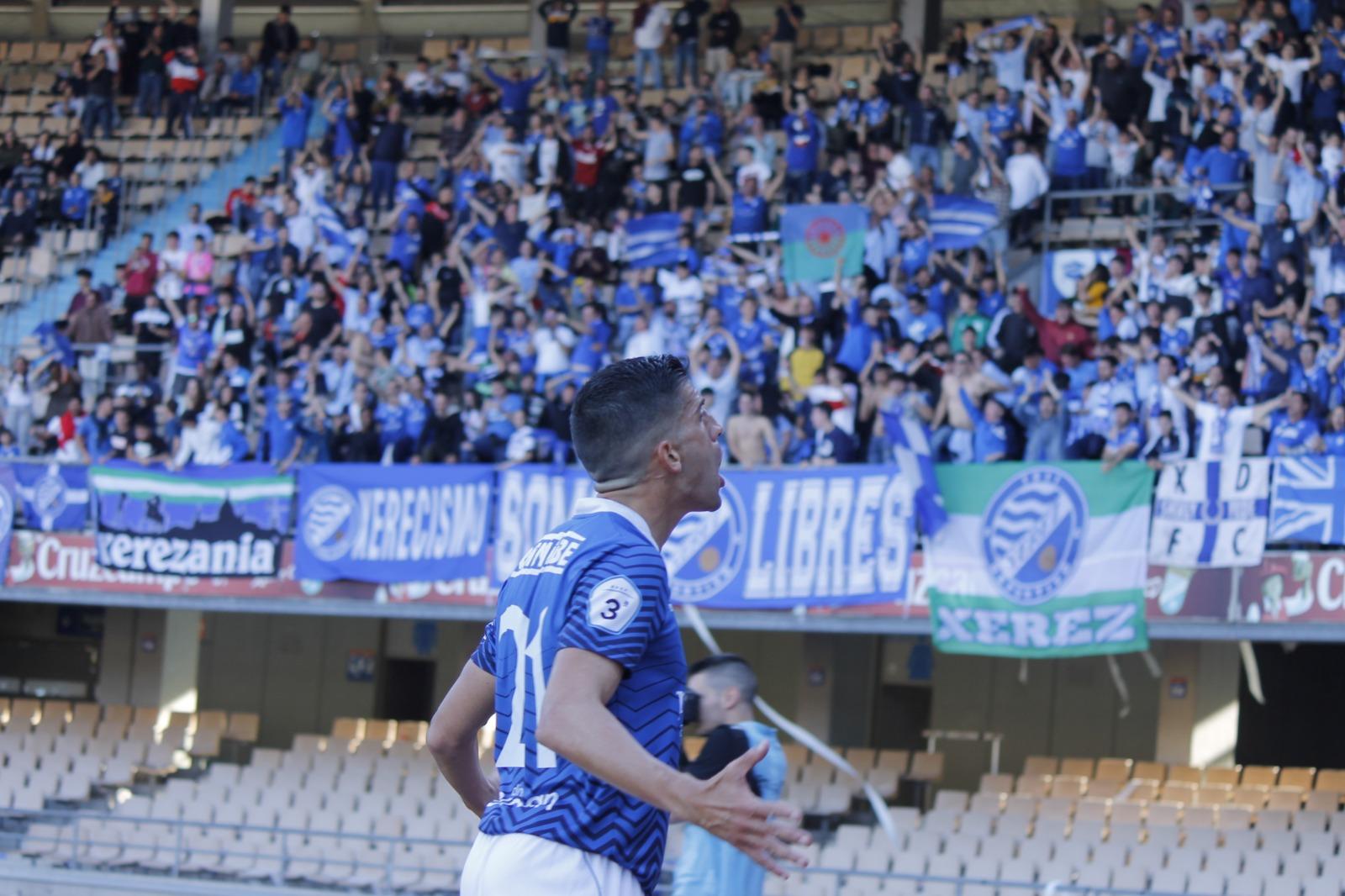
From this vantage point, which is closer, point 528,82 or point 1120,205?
point 1120,205

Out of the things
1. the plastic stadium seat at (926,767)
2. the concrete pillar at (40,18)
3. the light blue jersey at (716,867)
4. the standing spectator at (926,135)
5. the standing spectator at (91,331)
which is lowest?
the plastic stadium seat at (926,767)

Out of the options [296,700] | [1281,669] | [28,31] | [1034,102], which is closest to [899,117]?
[1034,102]

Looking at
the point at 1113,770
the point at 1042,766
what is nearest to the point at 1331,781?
the point at 1113,770

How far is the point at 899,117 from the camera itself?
20281 millimetres

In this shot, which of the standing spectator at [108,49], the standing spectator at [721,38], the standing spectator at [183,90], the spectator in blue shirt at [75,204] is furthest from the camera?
the standing spectator at [108,49]

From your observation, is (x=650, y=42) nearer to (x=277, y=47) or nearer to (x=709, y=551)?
(x=277, y=47)

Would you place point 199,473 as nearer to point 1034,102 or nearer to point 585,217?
point 585,217

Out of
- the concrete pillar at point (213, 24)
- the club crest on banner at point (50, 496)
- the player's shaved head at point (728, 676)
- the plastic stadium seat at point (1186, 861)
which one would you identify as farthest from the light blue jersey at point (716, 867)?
the concrete pillar at point (213, 24)

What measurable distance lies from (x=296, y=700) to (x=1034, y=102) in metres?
13.1

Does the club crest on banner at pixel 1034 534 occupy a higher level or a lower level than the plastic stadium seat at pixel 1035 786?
higher

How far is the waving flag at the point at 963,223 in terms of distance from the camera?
60.5 feet

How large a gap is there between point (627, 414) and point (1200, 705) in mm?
18996

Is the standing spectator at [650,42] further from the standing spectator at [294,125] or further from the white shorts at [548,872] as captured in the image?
the white shorts at [548,872]

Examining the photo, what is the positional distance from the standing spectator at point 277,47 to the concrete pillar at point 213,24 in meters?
1.18
